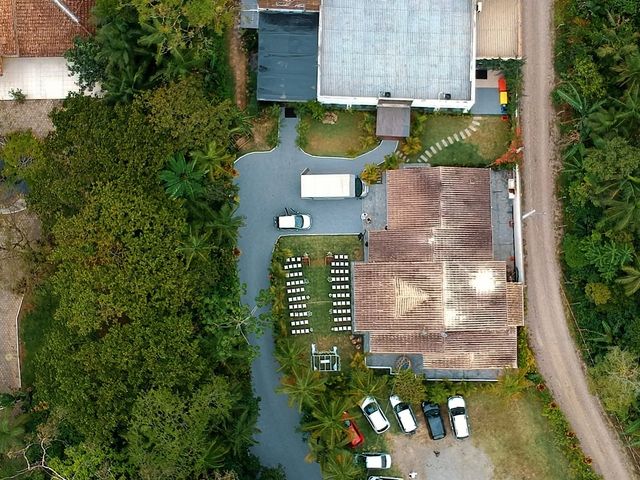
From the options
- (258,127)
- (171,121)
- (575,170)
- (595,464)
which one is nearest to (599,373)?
(595,464)

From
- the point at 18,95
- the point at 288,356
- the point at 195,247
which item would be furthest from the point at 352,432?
the point at 18,95

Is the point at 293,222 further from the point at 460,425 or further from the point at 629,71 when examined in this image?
the point at 629,71

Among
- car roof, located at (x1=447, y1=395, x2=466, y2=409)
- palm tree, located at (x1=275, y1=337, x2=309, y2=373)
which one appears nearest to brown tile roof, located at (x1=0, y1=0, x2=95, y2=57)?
palm tree, located at (x1=275, y1=337, x2=309, y2=373)

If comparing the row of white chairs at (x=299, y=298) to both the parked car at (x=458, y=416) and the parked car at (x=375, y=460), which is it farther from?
the parked car at (x=458, y=416)

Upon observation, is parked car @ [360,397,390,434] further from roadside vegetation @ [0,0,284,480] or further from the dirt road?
the dirt road

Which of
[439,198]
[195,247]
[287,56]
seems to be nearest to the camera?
[195,247]

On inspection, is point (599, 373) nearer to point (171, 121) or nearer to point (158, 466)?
point (158, 466)
